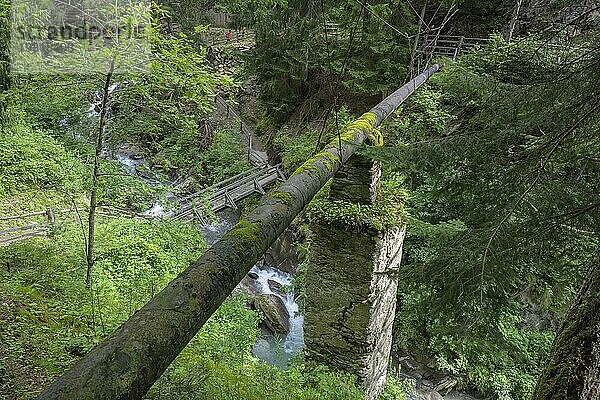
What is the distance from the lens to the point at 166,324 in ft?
2.89

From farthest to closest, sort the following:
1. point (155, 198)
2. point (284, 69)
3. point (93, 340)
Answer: point (284, 69)
point (155, 198)
point (93, 340)

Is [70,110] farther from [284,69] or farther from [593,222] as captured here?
[284,69]

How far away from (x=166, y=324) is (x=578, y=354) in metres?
2.46

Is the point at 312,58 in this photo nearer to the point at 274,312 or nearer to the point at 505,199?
the point at 274,312

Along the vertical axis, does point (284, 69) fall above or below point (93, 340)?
above

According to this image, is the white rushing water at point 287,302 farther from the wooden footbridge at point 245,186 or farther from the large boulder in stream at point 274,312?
the wooden footbridge at point 245,186

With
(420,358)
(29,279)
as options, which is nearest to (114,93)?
(29,279)

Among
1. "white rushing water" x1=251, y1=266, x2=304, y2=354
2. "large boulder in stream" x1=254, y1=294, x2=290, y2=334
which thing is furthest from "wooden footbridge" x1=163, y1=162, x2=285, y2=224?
"large boulder in stream" x1=254, y1=294, x2=290, y2=334

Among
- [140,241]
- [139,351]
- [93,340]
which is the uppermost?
[139,351]

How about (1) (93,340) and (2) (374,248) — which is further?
(2) (374,248)

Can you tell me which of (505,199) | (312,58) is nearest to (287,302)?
(312,58)

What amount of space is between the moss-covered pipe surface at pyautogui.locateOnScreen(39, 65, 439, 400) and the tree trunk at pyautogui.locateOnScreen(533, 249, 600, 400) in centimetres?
193

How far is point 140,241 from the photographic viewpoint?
827 centimetres

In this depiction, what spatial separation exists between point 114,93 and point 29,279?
9.71ft
